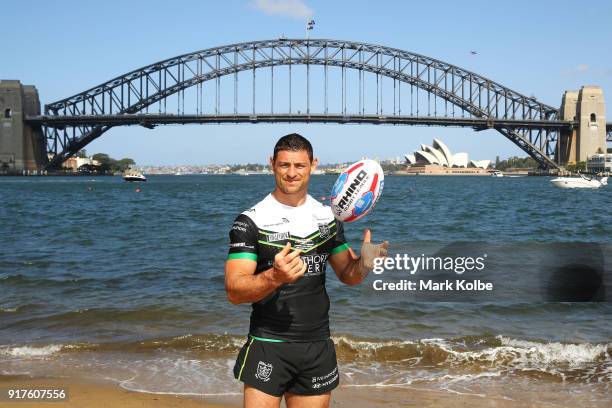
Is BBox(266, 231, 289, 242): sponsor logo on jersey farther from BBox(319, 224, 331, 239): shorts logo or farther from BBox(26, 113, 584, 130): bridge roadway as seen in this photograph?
BBox(26, 113, 584, 130): bridge roadway

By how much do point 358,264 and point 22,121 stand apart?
337ft

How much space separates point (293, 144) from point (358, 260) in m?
0.63

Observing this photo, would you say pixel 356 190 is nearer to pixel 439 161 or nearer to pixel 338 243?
pixel 338 243

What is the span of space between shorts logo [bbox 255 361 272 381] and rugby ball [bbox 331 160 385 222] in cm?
78

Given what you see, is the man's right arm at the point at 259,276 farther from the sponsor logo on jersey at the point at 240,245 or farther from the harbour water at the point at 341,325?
the harbour water at the point at 341,325

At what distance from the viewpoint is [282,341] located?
116 inches

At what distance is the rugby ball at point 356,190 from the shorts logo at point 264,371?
78 cm

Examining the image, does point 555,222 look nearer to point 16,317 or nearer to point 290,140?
point 16,317

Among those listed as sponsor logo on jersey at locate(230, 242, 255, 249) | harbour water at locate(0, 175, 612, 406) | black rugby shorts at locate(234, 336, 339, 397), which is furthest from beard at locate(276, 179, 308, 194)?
harbour water at locate(0, 175, 612, 406)

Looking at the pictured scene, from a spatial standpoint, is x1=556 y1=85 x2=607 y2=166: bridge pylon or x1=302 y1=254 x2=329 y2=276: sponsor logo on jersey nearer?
x1=302 y1=254 x2=329 y2=276: sponsor logo on jersey

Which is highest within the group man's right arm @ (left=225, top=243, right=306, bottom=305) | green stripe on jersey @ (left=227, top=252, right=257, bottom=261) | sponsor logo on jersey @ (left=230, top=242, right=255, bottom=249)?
sponsor logo on jersey @ (left=230, top=242, right=255, bottom=249)

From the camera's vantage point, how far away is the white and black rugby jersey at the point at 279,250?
2910 mm

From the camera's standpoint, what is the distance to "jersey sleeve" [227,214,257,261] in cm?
287

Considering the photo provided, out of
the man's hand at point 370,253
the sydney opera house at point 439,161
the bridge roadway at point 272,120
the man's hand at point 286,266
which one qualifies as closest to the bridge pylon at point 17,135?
the bridge roadway at point 272,120
